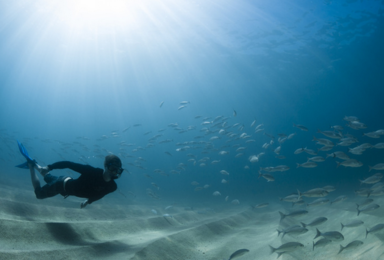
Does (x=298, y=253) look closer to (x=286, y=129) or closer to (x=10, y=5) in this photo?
(x=10, y=5)

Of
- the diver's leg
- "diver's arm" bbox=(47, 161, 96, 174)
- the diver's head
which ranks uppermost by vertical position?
the diver's head

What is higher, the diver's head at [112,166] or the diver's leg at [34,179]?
the diver's head at [112,166]

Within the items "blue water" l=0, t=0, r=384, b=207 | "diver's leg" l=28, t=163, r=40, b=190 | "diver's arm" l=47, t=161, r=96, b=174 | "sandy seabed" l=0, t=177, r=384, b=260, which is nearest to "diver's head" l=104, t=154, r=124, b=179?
"diver's arm" l=47, t=161, r=96, b=174

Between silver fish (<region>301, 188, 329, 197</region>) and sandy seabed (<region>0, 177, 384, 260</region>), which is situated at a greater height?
silver fish (<region>301, 188, 329, 197</region>)

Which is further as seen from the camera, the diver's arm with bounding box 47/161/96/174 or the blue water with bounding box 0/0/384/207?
the blue water with bounding box 0/0/384/207

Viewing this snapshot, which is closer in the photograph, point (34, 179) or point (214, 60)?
point (34, 179)

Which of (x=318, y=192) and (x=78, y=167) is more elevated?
(x=78, y=167)

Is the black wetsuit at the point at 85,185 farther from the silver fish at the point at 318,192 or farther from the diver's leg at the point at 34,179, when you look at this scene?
the silver fish at the point at 318,192

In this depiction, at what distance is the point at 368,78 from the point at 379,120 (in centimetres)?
1615

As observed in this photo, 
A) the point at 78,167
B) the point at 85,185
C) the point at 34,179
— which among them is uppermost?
the point at 78,167

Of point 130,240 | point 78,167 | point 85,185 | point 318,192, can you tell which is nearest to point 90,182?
point 85,185

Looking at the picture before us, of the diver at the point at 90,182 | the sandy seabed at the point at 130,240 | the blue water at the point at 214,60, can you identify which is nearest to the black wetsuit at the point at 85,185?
the diver at the point at 90,182

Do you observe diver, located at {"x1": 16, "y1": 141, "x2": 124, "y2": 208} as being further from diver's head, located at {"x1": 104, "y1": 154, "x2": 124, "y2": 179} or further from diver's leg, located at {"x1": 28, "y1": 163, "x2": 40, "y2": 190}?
diver's leg, located at {"x1": 28, "y1": 163, "x2": 40, "y2": 190}

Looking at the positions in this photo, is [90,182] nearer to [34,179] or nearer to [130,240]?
[34,179]
